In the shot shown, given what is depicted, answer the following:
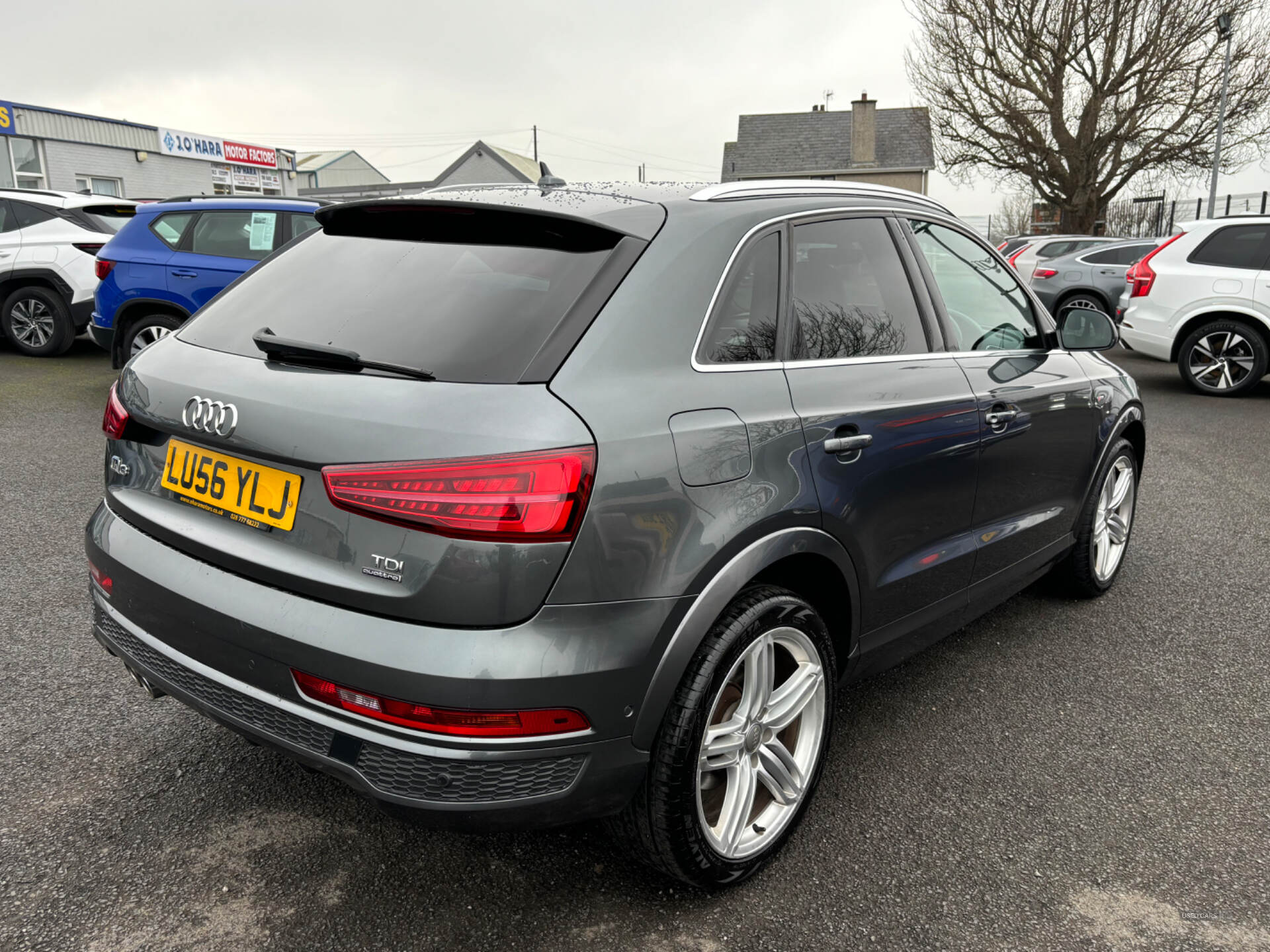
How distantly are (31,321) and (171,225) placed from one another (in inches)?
140

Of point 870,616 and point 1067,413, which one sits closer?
point 870,616

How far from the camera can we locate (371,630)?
1.83 m

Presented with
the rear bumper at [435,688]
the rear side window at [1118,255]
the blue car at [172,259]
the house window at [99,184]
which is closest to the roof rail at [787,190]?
the rear bumper at [435,688]

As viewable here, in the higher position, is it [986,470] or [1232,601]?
[986,470]

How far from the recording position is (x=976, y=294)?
3.33m

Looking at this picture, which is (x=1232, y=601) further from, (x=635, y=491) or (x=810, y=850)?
(x=635, y=491)

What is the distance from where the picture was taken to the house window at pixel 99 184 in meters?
25.8

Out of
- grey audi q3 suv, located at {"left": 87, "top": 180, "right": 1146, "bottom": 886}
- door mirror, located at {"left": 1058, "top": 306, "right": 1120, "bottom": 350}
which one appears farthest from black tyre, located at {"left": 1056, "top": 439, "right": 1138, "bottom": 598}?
grey audi q3 suv, located at {"left": 87, "top": 180, "right": 1146, "bottom": 886}

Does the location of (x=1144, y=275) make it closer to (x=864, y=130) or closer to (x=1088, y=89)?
(x=1088, y=89)

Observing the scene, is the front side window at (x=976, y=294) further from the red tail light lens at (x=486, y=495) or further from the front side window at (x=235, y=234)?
the front side window at (x=235, y=234)

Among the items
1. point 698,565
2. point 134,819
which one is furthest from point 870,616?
point 134,819

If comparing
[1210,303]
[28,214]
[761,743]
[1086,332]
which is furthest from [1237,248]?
[28,214]

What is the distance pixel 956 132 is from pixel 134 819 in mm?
30821

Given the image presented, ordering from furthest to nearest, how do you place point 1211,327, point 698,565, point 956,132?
point 956,132
point 1211,327
point 698,565
